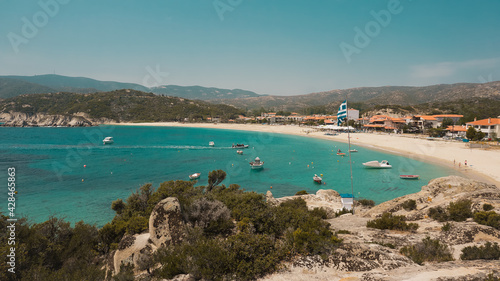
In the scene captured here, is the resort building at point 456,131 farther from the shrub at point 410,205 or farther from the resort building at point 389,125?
the shrub at point 410,205

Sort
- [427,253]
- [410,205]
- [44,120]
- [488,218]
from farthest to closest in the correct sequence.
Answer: [44,120] < [410,205] < [488,218] < [427,253]

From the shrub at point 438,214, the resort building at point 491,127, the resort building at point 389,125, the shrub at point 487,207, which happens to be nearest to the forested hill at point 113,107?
the resort building at point 389,125

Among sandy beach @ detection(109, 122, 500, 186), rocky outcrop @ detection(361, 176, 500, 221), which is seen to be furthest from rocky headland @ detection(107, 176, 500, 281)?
sandy beach @ detection(109, 122, 500, 186)

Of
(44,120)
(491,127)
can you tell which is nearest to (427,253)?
(491,127)

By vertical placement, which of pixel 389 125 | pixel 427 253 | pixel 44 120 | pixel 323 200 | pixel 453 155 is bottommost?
pixel 323 200

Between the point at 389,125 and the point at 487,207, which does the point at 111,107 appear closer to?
the point at 389,125

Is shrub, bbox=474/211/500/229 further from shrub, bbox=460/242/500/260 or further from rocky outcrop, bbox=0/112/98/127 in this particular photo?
rocky outcrop, bbox=0/112/98/127

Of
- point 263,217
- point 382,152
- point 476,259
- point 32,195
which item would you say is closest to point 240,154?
point 382,152

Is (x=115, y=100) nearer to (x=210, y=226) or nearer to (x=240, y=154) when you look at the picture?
(x=240, y=154)
